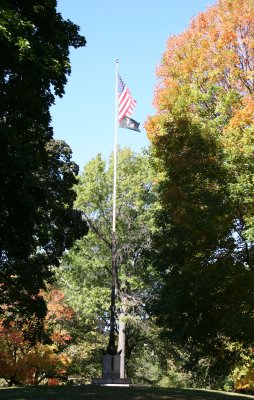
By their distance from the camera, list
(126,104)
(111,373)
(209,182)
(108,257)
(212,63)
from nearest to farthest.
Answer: (209,182)
(212,63)
(111,373)
(126,104)
(108,257)

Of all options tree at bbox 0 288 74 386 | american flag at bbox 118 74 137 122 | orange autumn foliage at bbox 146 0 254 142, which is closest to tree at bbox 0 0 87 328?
orange autumn foliage at bbox 146 0 254 142

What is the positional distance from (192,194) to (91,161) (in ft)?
61.8

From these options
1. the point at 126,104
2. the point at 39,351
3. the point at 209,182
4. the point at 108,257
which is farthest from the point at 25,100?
the point at 39,351

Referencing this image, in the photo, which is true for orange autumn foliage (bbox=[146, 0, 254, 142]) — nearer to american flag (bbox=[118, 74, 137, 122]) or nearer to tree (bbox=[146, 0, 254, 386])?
tree (bbox=[146, 0, 254, 386])

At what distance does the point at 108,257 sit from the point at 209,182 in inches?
656

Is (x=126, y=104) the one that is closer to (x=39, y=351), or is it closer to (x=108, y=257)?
(x=108, y=257)

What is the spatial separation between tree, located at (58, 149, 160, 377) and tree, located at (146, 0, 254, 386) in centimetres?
1193

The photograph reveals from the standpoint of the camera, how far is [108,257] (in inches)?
1220

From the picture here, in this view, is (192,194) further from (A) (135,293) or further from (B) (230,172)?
(A) (135,293)

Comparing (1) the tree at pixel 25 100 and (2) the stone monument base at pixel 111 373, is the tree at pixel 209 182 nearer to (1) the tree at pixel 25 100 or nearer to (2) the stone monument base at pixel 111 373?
(2) the stone monument base at pixel 111 373

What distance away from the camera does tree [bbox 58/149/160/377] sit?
2977cm

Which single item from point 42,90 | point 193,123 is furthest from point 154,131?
point 42,90

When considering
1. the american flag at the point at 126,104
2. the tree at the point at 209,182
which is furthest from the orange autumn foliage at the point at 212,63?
the american flag at the point at 126,104

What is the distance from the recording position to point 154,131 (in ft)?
59.4
